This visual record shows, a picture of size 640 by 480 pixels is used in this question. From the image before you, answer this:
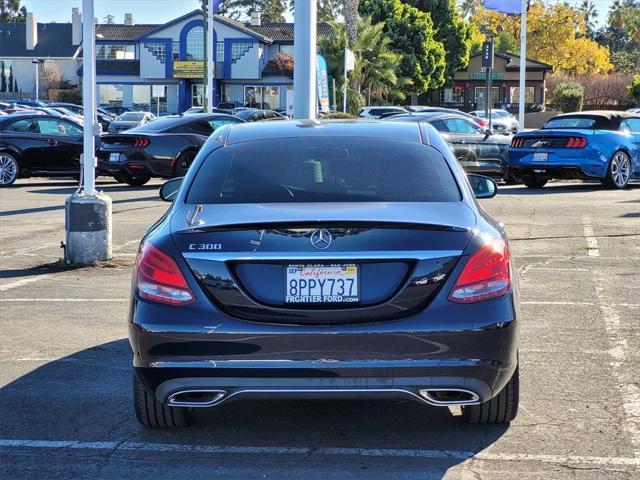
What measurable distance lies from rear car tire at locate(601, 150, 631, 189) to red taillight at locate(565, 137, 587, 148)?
712 mm

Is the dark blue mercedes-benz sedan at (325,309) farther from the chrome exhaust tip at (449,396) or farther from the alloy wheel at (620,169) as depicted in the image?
the alloy wheel at (620,169)

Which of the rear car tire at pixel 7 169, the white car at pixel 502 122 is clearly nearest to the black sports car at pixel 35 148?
the rear car tire at pixel 7 169

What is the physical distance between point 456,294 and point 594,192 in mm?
15113

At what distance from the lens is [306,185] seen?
5.33m

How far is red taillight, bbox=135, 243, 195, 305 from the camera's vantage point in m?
4.61

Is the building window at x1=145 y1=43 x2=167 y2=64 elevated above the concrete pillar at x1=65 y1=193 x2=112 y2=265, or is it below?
above

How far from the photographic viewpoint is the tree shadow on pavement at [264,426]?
4.82 m

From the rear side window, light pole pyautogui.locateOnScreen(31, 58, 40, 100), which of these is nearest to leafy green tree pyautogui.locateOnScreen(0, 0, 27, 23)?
light pole pyautogui.locateOnScreen(31, 58, 40, 100)

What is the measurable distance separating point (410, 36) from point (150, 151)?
45.2 m

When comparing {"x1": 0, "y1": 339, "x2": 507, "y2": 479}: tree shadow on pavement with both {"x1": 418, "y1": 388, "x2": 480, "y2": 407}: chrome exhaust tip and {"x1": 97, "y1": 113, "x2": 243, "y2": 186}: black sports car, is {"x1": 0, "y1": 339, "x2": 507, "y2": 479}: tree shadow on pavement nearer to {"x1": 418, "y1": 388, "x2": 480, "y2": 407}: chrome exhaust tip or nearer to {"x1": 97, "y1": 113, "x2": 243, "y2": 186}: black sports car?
{"x1": 418, "y1": 388, "x2": 480, "y2": 407}: chrome exhaust tip

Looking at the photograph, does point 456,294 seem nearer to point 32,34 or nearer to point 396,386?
point 396,386

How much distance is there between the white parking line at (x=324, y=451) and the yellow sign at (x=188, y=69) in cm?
6394

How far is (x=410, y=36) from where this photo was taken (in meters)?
63.3

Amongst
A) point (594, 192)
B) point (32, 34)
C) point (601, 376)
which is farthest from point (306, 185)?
point (32, 34)
